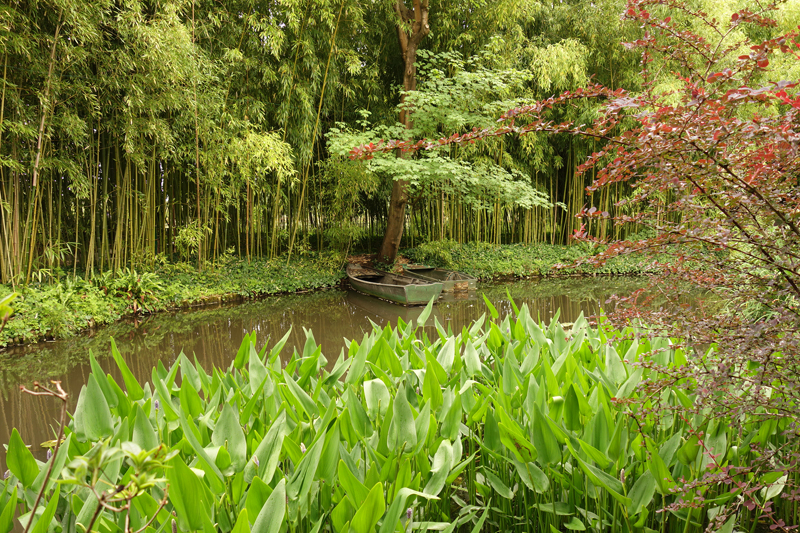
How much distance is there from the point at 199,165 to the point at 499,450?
6.06m

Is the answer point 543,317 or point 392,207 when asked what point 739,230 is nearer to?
point 543,317

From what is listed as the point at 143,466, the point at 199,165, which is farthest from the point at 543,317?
the point at 143,466

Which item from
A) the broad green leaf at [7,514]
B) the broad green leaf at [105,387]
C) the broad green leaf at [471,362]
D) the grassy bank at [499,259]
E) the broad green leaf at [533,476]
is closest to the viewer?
the broad green leaf at [7,514]

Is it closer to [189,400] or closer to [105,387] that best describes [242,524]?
[189,400]

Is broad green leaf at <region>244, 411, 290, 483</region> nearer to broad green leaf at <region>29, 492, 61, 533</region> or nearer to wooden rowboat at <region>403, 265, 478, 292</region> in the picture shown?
broad green leaf at <region>29, 492, 61, 533</region>

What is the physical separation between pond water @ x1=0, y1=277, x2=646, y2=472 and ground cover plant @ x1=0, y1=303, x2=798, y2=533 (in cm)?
133

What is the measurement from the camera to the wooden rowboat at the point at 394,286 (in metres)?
6.08

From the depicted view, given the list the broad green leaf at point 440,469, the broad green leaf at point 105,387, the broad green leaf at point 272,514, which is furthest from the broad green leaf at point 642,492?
the broad green leaf at point 105,387

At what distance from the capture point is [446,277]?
7.49m

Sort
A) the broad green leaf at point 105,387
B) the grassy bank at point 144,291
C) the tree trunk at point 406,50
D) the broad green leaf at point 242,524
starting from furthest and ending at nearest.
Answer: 1. the tree trunk at point 406,50
2. the grassy bank at point 144,291
3. the broad green leaf at point 105,387
4. the broad green leaf at point 242,524

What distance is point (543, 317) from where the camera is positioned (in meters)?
5.45

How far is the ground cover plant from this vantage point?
0.88 metres

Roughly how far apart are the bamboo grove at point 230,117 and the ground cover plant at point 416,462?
13.1 ft

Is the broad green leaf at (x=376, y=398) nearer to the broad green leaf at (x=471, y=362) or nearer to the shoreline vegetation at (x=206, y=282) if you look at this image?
the broad green leaf at (x=471, y=362)
